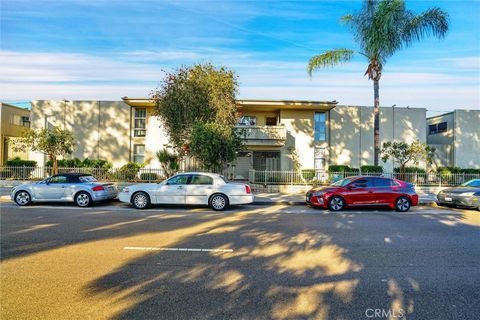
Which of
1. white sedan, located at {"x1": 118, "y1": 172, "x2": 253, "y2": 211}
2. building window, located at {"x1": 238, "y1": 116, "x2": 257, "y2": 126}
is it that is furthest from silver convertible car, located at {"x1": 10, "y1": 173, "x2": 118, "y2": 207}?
building window, located at {"x1": 238, "y1": 116, "x2": 257, "y2": 126}

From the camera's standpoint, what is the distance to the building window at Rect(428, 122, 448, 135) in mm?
30292

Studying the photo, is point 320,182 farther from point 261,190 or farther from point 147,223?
point 147,223

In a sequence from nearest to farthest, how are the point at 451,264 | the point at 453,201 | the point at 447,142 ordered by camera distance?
the point at 451,264, the point at 453,201, the point at 447,142

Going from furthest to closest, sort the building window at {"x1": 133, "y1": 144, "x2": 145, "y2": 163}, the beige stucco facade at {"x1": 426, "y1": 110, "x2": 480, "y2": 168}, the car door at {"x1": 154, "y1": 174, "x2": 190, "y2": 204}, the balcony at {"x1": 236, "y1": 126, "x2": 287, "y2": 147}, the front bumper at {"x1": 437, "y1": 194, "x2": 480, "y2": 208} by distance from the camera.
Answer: the beige stucco facade at {"x1": 426, "y1": 110, "x2": 480, "y2": 168} < the building window at {"x1": 133, "y1": 144, "x2": 145, "y2": 163} < the balcony at {"x1": 236, "y1": 126, "x2": 287, "y2": 147} < the front bumper at {"x1": 437, "y1": 194, "x2": 480, "y2": 208} < the car door at {"x1": 154, "y1": 174, "x2": 190, "y2": 204}

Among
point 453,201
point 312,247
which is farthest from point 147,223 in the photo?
point 453,201

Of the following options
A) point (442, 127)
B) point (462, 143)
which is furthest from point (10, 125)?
point (462, 143)

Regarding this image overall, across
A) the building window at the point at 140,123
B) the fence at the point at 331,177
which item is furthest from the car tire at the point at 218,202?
the building window at the point at 140,123

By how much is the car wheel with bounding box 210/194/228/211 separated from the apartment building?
14259 mm

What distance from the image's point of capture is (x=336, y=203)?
12953 mm

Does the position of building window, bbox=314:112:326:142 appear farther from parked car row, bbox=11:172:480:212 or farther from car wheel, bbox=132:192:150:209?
car wheel, bbox=132:192:150:209

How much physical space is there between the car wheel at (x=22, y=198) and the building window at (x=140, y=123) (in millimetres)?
14795

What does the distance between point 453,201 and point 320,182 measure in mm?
7399

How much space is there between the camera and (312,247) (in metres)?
6.86

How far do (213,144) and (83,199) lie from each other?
627cm
